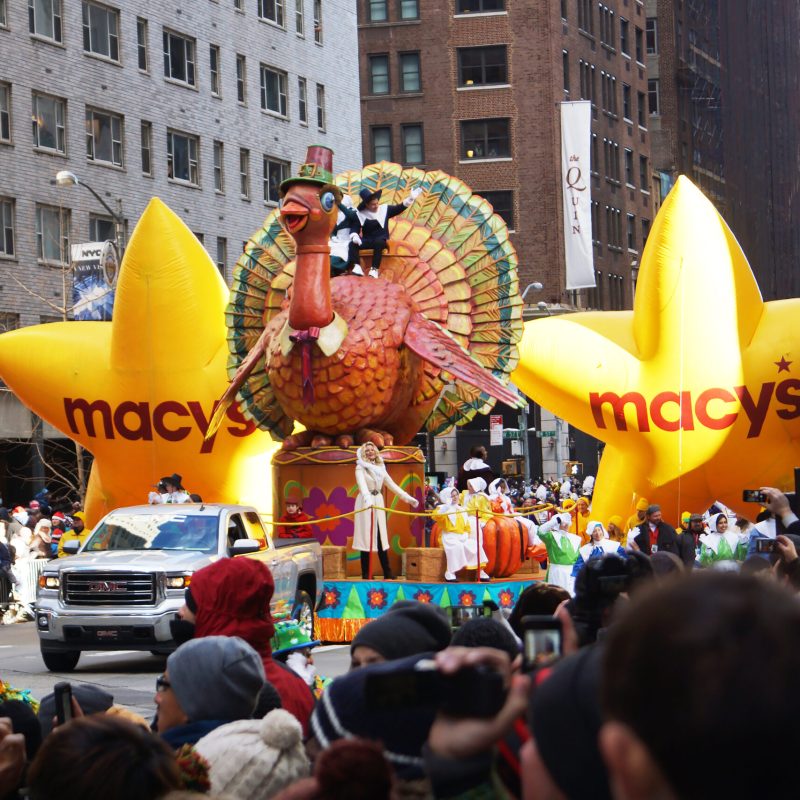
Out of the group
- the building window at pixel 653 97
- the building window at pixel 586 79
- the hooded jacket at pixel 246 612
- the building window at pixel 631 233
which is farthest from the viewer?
the building window at pixel 653 97

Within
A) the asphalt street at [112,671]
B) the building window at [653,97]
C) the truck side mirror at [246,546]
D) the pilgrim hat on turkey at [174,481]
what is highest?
the building window at [653,97]

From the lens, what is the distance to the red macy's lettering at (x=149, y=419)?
23453mm

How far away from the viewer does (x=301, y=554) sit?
16641 mm

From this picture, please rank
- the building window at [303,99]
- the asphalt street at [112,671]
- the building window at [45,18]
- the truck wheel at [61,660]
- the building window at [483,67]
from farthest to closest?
the building window at [483,67]
the building window at [303,99]
the building window at [45,18]
the truck wheel at [61,660]
the asphalt street at [112,671]

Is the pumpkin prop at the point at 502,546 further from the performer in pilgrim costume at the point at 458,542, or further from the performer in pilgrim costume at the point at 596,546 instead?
the performer in pilgrim costume at the point at 596,546

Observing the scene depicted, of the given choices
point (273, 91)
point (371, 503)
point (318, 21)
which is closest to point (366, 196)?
point (371, 503)

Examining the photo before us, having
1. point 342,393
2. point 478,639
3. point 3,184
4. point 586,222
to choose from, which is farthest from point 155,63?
point 478,639

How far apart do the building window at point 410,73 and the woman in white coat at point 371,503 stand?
166ft

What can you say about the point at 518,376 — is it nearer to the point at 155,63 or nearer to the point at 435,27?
the point at 155,63

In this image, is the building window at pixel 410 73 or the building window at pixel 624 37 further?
the building window at pixel 624 37

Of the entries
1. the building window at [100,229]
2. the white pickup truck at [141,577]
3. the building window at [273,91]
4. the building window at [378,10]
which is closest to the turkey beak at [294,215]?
the white pickup truck at [141,577]

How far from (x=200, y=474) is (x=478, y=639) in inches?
748

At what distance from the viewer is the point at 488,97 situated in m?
67.4

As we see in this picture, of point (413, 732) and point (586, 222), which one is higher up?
point (586, 222)
